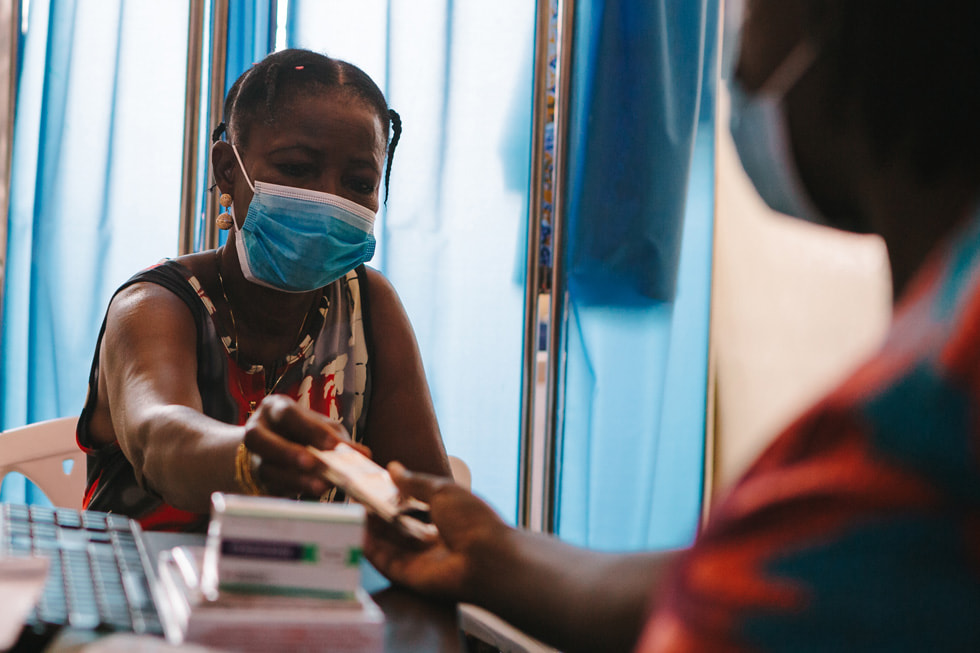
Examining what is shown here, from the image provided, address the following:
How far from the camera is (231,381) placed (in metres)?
1.45

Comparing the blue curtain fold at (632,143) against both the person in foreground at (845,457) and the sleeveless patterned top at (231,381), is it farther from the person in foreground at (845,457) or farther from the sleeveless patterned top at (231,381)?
the person in foreground at (845,457)

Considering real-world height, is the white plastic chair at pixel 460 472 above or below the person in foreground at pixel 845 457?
below

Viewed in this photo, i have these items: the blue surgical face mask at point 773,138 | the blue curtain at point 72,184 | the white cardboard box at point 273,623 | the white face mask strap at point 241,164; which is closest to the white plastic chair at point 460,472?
the white face mask strap at point 241,164

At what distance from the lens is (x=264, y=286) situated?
1.60m

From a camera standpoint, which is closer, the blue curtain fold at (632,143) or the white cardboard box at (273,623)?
the white cardboard box at (273,623)

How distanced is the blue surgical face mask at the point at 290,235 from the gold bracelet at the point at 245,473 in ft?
2.07

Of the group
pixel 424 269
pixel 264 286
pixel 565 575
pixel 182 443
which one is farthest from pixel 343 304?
pixel 565 575

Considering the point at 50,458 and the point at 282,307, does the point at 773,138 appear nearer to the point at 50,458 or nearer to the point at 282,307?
the point at 282,307

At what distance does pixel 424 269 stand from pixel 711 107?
1002 millimetres

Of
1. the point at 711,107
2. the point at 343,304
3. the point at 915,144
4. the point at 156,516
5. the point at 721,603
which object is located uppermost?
the point at 711,107

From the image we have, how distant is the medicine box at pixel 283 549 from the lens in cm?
56

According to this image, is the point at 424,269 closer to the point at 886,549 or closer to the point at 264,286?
the point at 264,286

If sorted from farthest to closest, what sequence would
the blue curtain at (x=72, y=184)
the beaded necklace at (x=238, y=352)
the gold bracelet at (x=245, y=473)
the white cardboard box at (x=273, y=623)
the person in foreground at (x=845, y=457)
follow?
the blue curtain at (x=72, y=184)
the beaded necklace at (x=238, y=352)
the gold bracelet at (x=245, y=473)
the white cardboard box at (x=273, y=623)
the person in foreground at (x=845, y=457)

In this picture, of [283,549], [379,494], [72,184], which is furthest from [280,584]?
[72,184]
